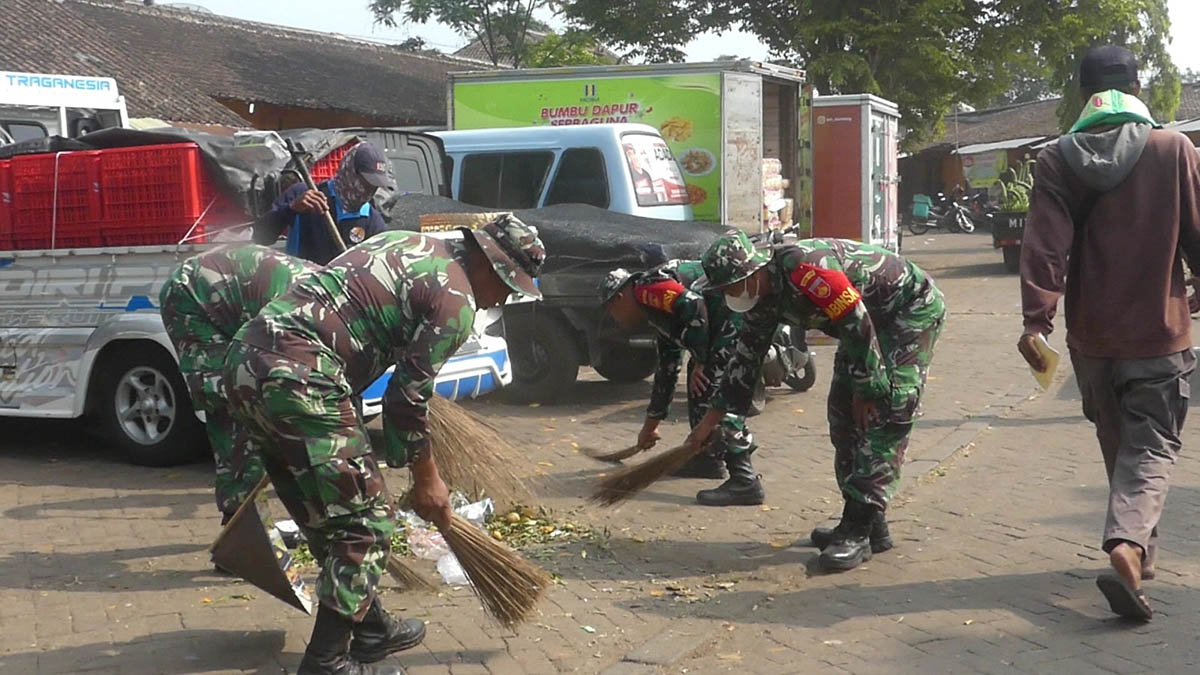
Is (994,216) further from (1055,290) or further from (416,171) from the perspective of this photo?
(1055,290)

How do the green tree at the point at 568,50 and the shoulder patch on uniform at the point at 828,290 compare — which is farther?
the green tree at the point at 568,50

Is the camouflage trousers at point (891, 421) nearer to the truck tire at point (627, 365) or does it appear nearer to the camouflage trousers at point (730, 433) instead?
the camouflage trousers at point (730, 433)

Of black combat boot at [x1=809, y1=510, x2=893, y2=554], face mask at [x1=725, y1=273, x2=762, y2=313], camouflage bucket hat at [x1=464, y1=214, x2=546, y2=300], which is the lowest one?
black combat boot at [x1=809, y1=510, x2=893, y2=554]

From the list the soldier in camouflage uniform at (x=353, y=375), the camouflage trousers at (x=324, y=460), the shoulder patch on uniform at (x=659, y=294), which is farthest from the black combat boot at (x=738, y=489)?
the camouflage trousers at (x=324, y=460)

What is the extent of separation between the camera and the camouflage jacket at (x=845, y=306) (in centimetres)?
523

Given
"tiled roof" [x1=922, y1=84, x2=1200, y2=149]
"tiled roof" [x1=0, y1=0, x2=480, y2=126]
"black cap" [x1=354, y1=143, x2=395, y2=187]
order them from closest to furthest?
1. "black cap" [x1=354, y1=143, x2=395, y2=187]
2. "tiled roof" [x1=0, y1=0, x2=480, y2=126]
3. "tiled roof" [x1=922, y1=84, x2=1200, y2=149]

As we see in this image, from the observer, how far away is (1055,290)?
4789 millimetres

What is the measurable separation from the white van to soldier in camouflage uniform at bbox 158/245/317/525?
5583mm

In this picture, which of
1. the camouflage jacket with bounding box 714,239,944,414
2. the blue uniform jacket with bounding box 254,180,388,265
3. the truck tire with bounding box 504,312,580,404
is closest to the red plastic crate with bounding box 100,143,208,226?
the blue uniform jacket with bounding box 254,180,388,265

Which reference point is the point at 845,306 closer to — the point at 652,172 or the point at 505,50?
the point at 652,172

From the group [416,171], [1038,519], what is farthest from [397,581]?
[416,171]

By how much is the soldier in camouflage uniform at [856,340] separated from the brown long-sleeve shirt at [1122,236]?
748mm

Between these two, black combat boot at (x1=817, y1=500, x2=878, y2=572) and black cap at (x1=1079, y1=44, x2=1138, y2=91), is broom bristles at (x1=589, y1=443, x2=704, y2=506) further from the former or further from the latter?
black cap at (x1=1079, y1=44, x2=1138, y2=91)

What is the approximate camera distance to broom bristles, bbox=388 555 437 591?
5094 mm
